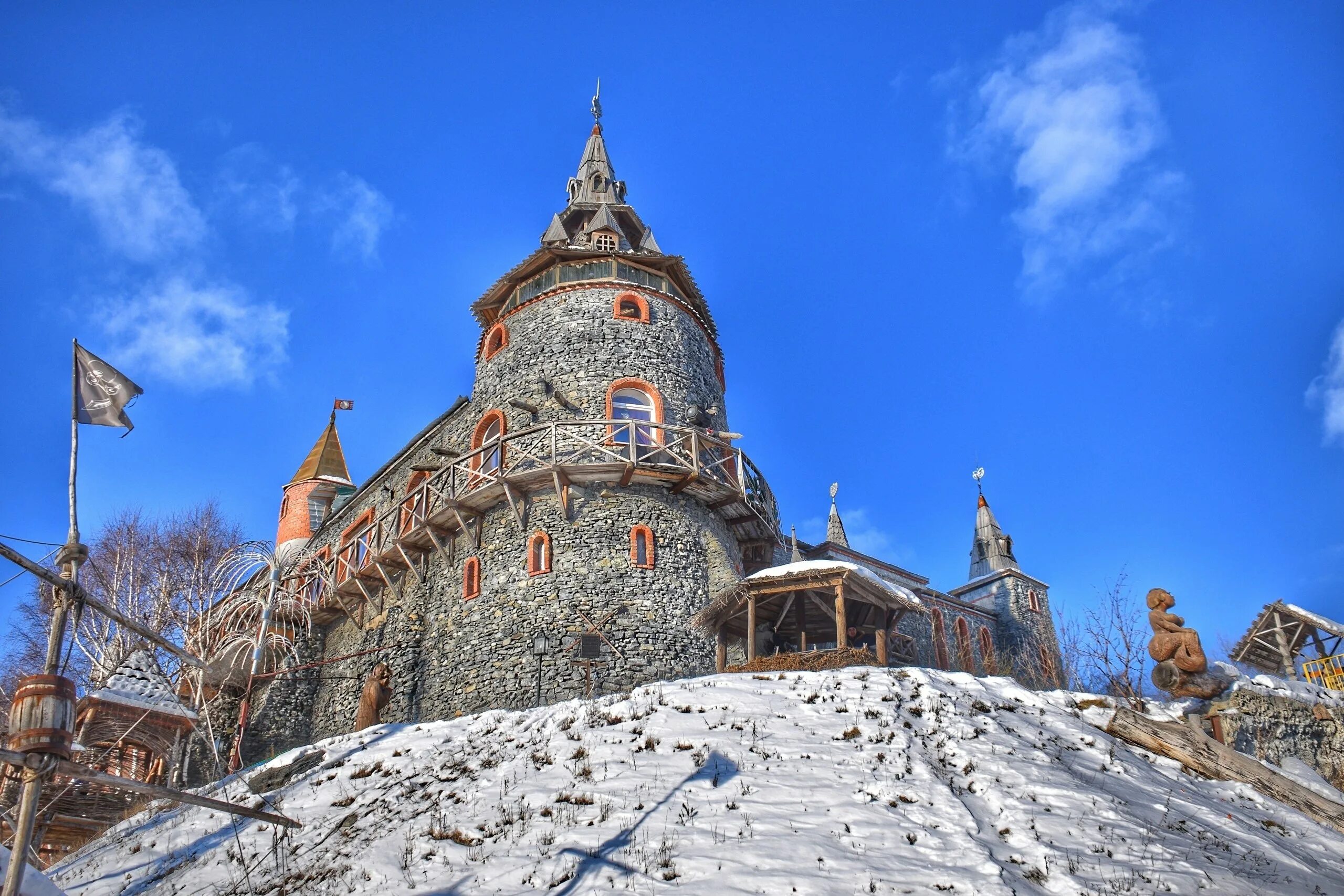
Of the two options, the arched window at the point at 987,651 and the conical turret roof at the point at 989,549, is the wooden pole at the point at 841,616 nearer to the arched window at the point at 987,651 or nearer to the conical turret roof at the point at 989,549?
the arched window at the point at 987,651

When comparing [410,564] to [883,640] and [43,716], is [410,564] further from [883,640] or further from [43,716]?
[43,716]

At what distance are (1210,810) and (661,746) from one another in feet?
22.6

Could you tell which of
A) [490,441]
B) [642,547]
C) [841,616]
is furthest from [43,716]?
[490,441]

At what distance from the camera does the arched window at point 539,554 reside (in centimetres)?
1944

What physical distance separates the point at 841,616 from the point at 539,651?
601 cm

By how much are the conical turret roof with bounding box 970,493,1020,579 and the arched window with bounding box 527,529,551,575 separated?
24598 mm

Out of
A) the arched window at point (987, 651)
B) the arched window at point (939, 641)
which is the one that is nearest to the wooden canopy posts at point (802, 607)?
the arched window at point (939, 641)

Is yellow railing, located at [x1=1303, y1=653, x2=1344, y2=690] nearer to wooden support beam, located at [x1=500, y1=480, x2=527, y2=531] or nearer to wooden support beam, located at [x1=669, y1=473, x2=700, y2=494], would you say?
wooden support beam, located at [x1=669, y1=473, x2=700, y2=494]

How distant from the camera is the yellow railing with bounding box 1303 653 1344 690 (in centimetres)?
2169

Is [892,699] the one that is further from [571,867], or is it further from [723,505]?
[723,505]

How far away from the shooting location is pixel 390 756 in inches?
547

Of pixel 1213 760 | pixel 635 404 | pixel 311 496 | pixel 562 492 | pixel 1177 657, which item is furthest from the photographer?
pixel 311 496

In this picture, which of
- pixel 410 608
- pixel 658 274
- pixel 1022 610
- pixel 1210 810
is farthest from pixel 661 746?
pixel 1022 610

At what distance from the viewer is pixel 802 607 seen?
757 inches
